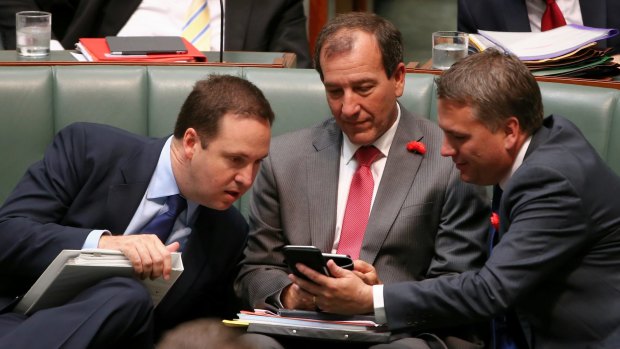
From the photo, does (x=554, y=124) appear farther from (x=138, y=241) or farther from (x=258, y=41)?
(x=258, y=41)

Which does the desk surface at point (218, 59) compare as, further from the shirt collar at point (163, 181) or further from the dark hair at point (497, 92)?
the dark hair at point (497, 92)

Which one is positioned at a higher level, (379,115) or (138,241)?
(379,115)

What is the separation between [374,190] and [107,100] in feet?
3.05

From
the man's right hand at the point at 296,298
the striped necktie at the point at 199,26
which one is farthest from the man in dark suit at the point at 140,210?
the striped necktie at the point at 199,26

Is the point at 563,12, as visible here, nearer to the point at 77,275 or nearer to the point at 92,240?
the point at 92,240

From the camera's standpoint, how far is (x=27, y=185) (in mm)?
2865

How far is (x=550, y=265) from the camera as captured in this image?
8.37ft

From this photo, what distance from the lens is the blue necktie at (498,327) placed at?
273 cm

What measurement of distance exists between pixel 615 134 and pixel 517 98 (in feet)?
2.33

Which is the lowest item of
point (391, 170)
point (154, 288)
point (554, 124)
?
point (154, 288)

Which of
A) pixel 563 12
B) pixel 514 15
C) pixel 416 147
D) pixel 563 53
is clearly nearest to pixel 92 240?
pixel 416 147

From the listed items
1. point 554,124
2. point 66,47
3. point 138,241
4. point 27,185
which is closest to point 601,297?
point 554,124

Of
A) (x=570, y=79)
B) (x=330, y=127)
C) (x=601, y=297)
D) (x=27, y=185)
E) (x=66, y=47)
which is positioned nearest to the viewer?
(x=601, y=297)

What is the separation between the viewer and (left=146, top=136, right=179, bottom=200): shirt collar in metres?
2.85
